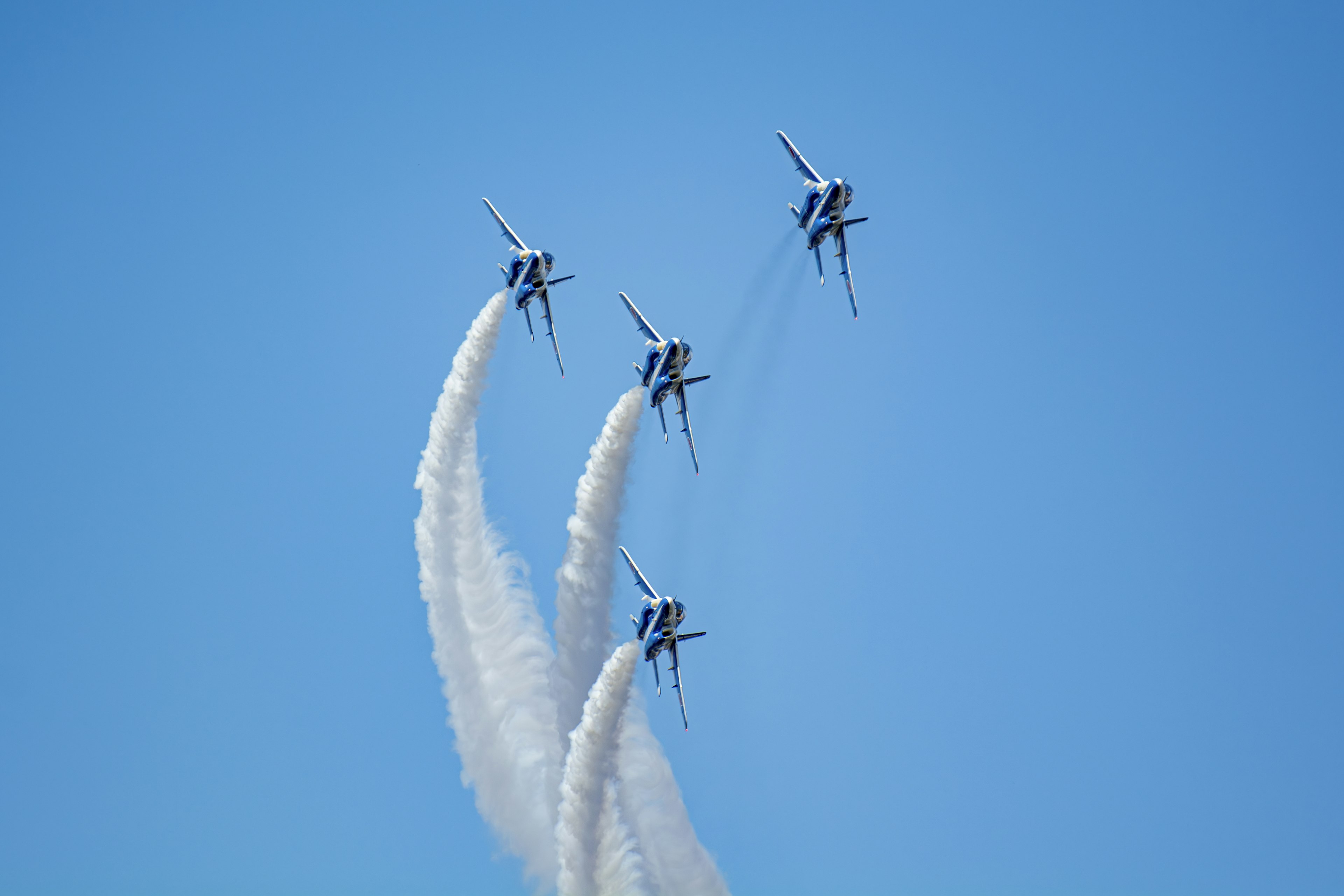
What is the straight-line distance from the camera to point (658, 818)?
70.4 metres

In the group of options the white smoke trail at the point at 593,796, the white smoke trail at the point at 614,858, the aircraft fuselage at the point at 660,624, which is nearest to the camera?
the aircraft fuselage at the point at 660,624

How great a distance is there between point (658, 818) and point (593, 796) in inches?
170

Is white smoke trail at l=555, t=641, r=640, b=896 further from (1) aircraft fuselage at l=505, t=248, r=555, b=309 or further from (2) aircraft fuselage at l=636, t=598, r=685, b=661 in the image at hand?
(1) aircraft fuselage at l=505, t=248, r=555, b=309

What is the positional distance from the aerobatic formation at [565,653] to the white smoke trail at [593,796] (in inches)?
2.6

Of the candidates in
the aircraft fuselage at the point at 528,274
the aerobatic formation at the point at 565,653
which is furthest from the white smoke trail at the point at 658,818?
the aircraft fuselage at the point at 528,274

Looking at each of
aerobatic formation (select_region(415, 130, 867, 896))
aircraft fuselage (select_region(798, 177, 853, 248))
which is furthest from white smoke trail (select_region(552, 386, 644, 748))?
aircraft fuselage (select_region(798, 177, 853, 248))

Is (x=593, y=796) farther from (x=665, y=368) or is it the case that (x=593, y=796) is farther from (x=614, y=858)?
(x=665, y=368)

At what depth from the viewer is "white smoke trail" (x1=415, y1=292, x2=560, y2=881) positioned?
72688mm

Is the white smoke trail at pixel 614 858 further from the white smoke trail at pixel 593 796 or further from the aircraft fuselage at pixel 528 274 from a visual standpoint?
the aircraft fuselage at pixel 528 274

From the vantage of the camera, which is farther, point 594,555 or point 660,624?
point 594,555

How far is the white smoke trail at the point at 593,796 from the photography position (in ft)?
221

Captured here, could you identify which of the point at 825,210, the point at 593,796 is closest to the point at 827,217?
the point at 825,210

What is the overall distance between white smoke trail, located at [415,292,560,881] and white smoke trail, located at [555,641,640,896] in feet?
12.1

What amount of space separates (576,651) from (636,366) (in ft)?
44.5
